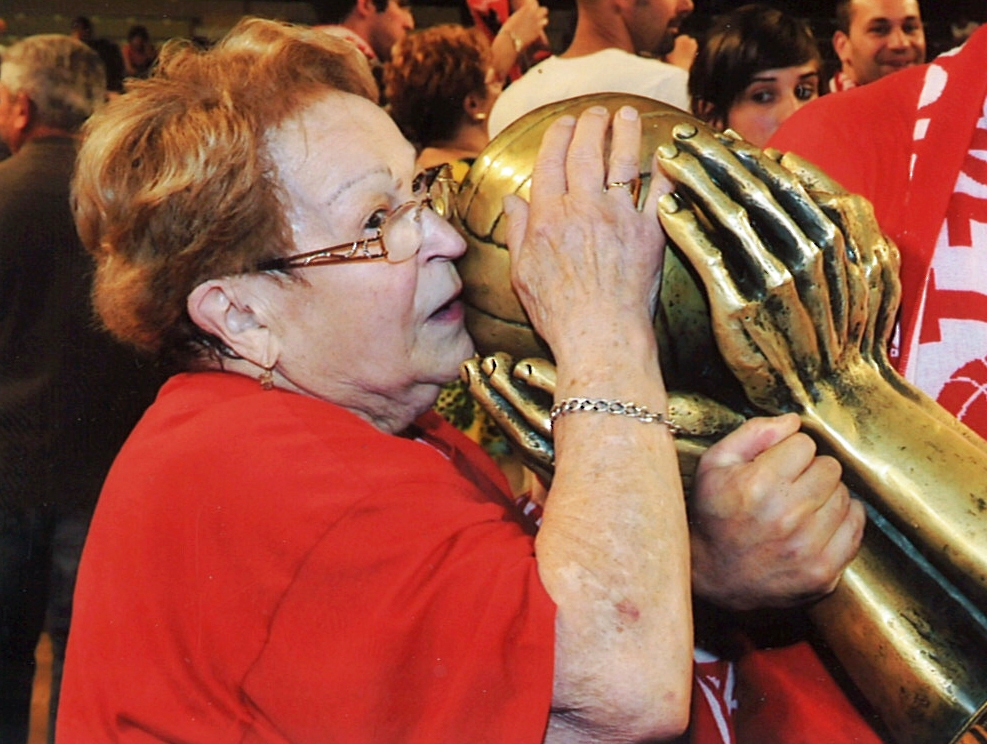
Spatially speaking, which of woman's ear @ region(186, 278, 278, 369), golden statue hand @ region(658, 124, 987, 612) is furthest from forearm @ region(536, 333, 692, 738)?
woman's ear @ region(186, 278, 278, 369)

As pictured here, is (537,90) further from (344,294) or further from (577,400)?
(577,400)

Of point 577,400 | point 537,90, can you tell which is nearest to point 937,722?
point 577,400

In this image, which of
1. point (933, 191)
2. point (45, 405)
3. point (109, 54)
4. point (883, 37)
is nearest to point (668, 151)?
point (933, 191)

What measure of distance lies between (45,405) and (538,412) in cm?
190

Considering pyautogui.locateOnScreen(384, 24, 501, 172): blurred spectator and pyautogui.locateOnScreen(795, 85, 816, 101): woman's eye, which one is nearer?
pyautogui.locateOnScreen(795, 85, 816, 101): woman's eye

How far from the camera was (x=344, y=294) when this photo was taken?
4.70ft

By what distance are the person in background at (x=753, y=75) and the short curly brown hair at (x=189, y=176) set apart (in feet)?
6.20

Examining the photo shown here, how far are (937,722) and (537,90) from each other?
6.79 feet

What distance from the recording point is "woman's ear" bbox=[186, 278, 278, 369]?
1.45 m

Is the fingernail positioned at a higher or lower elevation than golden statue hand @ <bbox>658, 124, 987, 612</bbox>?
higher

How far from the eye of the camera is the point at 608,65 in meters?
2.91

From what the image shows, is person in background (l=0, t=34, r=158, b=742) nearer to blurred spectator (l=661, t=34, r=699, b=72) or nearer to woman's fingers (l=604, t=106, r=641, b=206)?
woman's fingers (l=604, t=106, r=641, b=206)

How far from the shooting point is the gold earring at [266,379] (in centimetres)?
145

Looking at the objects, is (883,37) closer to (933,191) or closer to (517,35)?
(517,35)
